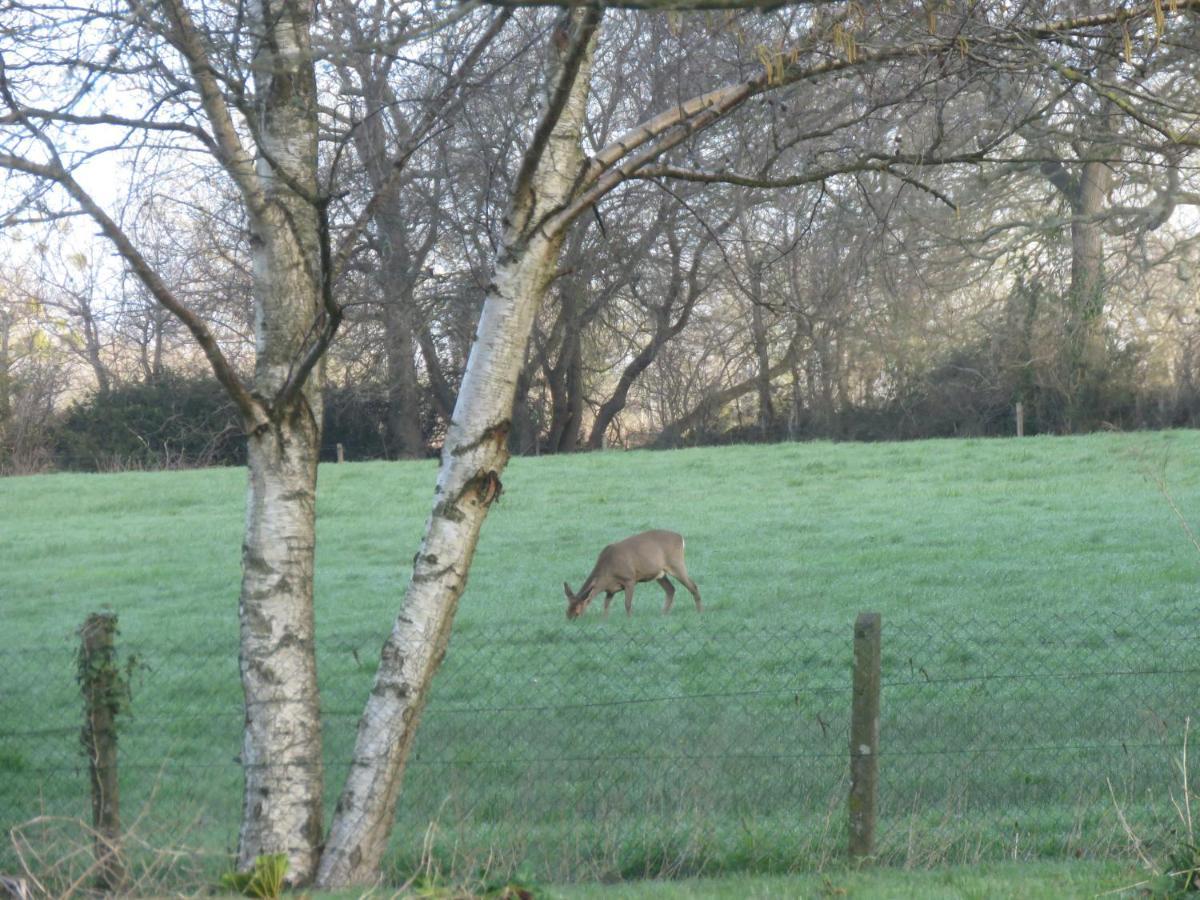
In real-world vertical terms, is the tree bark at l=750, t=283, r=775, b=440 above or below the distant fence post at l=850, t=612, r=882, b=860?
above

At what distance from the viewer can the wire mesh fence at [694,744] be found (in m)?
6.85

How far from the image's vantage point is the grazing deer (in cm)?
1414

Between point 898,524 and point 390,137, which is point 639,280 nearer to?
point 898,524

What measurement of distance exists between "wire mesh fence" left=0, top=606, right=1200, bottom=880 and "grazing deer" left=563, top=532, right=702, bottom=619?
1.53m

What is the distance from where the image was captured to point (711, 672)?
10.7 m

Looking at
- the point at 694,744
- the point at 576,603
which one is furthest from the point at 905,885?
the point at 576,603

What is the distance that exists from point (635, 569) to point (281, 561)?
28.0 ft

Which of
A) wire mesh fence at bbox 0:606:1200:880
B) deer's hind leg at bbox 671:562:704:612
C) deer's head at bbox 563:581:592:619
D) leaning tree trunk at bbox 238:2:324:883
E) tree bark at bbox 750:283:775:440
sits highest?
tree bark at bbox 750:283:775:440

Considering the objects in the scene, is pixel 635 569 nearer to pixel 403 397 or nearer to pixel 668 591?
pixel 668 591

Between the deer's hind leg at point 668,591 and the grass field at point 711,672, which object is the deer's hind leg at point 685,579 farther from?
the grass field at point 711,672

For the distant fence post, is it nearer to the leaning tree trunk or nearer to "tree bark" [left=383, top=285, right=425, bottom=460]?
the leaning tree trunk

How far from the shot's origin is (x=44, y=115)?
5.06 m

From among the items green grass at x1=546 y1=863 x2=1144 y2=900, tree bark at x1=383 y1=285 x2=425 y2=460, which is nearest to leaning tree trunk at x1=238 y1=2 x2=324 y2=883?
green grass at x1=546 y1=863 x2=1144 y2=900

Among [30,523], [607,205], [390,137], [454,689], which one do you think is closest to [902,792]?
[454,689]
